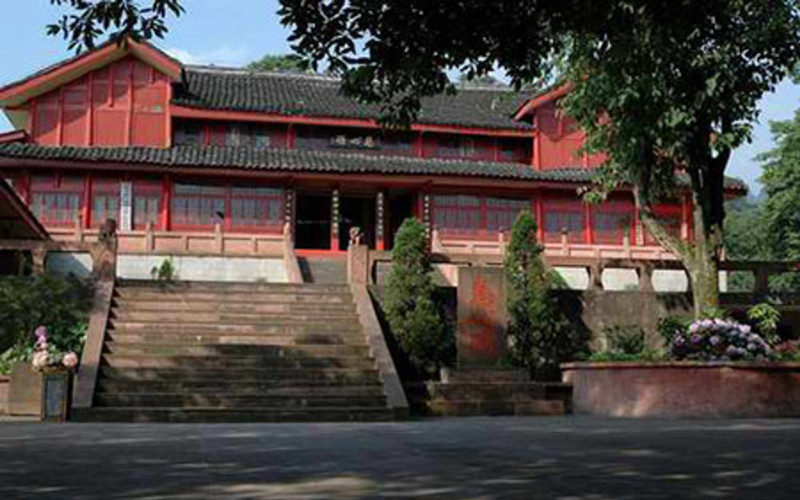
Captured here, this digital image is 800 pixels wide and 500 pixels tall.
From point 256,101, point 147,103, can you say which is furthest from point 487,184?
point 147,103

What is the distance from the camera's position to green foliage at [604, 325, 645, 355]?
648 inches

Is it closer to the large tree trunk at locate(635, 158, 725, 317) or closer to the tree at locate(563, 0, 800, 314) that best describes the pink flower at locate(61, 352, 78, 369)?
the tree at locate(563, 0, 800, 314)

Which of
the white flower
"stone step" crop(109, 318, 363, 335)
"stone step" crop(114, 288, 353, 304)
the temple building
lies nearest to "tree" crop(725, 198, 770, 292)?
the temple building

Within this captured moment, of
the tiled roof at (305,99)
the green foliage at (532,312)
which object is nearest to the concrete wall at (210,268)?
the tiled roof at (305,99)

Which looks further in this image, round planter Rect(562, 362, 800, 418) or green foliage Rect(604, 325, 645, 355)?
green foliage Rect(604, 325, 645, 355)

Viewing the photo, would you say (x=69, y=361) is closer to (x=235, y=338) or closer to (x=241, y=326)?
(x=235, y=338)

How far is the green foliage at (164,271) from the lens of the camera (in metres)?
20.5

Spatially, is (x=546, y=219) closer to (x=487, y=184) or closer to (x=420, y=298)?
(x=487, y=184)

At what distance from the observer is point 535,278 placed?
615 inches

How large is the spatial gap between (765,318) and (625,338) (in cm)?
243

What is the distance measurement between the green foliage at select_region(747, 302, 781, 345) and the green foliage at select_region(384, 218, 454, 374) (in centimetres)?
553

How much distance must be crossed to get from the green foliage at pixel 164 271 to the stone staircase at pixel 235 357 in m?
4.80

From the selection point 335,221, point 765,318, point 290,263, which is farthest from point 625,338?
point 335,221

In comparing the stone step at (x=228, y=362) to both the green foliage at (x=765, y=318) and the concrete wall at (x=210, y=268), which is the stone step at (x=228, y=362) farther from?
the concrete wall at (x=210, y=268)
